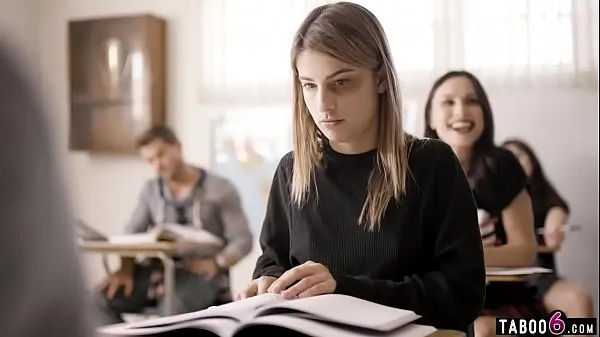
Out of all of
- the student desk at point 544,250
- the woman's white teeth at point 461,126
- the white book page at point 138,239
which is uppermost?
the woman's white teeth at point 461,126

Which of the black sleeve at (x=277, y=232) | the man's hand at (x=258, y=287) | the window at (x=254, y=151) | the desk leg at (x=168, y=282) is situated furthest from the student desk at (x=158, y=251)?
the man's hand at (x=258, y=287)

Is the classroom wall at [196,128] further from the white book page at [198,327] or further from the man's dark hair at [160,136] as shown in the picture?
the white book page at [198,327]

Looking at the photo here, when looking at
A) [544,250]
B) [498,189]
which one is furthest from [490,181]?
[544,250]

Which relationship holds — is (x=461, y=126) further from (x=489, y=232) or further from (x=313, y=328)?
(x=313, y=328)

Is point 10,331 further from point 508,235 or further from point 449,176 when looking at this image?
point 508,235

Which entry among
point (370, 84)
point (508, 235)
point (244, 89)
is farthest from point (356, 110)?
point (244, 89)

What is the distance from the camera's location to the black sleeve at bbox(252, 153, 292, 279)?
1.21 metres

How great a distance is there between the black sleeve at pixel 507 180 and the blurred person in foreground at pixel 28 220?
2.00m

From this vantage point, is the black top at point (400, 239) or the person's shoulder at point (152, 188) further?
the person's shoulder at point (152, 188)

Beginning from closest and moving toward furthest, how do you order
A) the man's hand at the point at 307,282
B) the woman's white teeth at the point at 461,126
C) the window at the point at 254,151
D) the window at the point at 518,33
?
1. the man's hand at the point at 307,282
2. the woman's white teeth at the point at 461,126
3. the window at the point at 518,33
4. the window at the point at 254,151

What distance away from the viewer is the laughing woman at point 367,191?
107 centimetres

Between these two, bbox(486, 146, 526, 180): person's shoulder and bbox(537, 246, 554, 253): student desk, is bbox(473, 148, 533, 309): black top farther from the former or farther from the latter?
bbox(537, 246, 554, 253): student desk

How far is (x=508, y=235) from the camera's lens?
2215 mm

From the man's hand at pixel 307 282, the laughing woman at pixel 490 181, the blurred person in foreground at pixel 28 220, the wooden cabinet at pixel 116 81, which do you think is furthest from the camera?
the wooden cabinet at pixel 116 81
